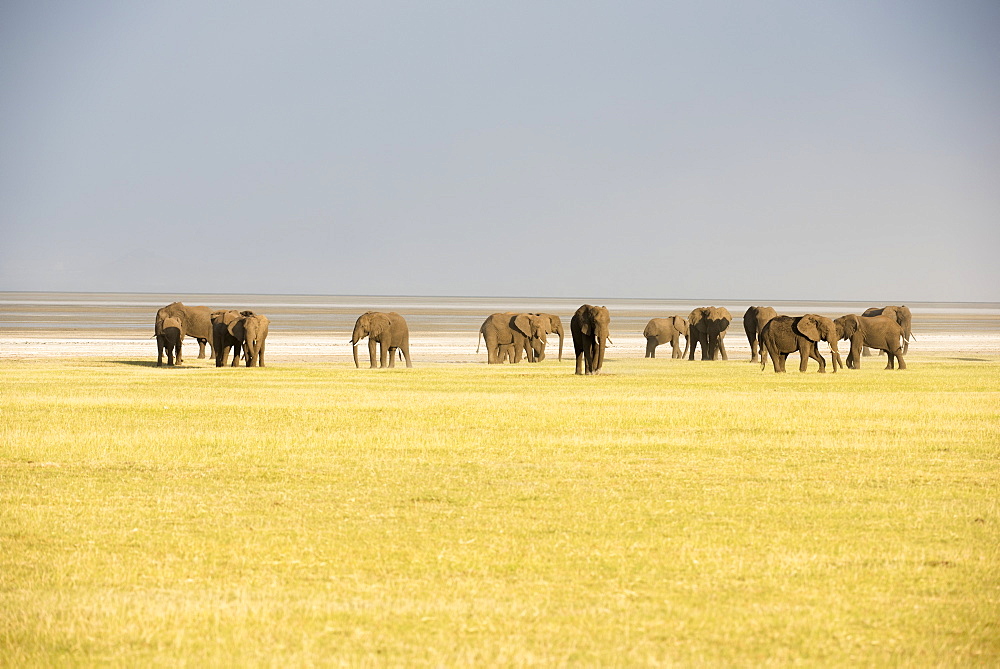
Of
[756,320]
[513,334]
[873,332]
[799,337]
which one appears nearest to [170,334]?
[513,334]

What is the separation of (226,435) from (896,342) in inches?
1178

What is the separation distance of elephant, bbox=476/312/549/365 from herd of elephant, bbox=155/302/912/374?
0.04 metres

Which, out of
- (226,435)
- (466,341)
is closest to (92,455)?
(226,435)

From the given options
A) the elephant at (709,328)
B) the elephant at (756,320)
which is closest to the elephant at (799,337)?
the elephant at (756,320)

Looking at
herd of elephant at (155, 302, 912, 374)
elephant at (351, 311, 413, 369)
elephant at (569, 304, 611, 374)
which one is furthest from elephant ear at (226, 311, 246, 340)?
elephant at (569, 304, 611, 374)

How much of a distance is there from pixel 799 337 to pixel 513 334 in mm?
16011

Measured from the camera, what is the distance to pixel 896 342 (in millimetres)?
44188

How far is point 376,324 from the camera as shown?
5038cm

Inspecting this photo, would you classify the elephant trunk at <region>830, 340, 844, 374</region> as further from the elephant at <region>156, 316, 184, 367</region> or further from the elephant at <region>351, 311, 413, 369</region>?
the elephant at <region>156, 316, 184, 367</region>

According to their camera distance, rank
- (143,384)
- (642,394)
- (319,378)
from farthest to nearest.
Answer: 1. (319,378)
2. (143,384)
3. (642,394)

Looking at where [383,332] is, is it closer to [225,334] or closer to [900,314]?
[225,334]

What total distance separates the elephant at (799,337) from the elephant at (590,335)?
5.88 metres

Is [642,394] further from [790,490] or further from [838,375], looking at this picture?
[790,490]

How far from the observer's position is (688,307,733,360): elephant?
54812 millimetres
